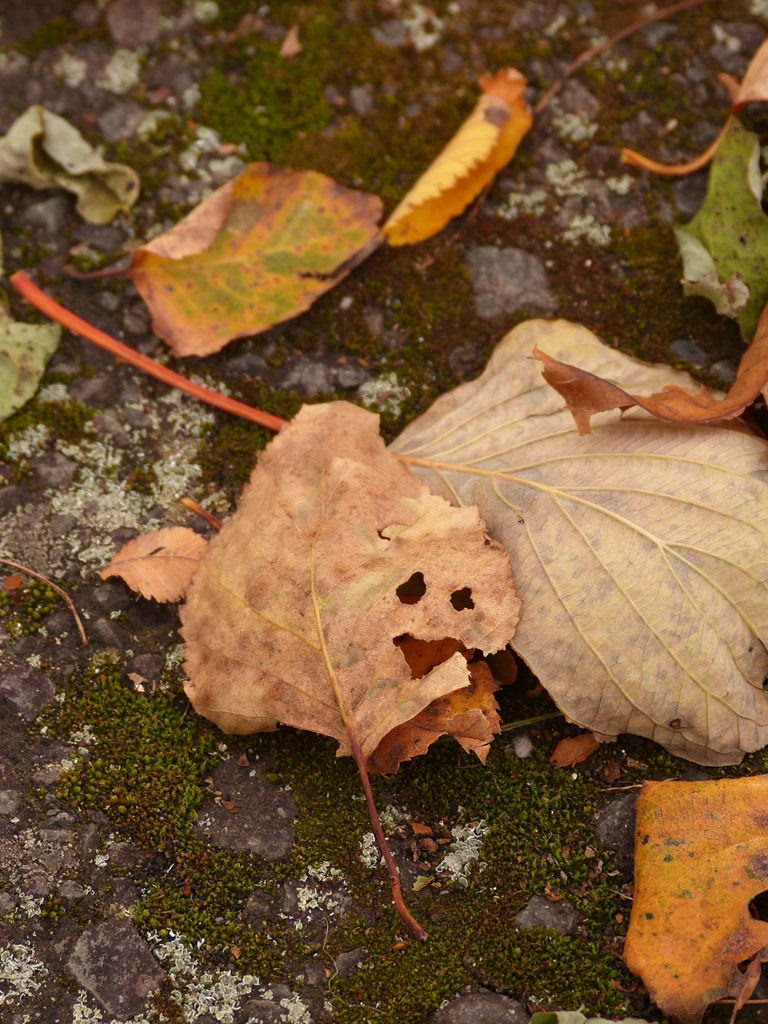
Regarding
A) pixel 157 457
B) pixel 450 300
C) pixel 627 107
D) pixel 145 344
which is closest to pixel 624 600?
pixel 450 300

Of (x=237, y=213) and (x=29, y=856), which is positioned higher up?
(x=237, y=213)

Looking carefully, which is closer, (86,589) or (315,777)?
(315,777)

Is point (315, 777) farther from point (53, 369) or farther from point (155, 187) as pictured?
point (155, 187)

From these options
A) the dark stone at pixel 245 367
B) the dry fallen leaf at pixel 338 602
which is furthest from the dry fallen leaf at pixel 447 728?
the dark stone at pixel 245 367

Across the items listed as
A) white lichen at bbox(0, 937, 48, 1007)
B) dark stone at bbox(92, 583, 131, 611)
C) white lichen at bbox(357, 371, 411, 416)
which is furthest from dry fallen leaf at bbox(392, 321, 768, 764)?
white lichen at bbox(0, 937, 48, 1007)

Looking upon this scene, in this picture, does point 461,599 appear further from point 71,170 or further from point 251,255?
point 71,170

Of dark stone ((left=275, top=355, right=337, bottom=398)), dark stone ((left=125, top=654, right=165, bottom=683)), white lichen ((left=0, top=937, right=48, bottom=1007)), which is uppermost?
dark stone ((left=275, top=355, right=337, bottom=398))

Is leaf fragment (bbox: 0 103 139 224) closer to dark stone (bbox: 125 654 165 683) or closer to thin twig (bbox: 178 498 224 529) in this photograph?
thin twig (bbox: 178 498 224 529)
